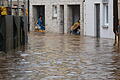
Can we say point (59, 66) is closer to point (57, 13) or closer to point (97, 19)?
point (97, 19)

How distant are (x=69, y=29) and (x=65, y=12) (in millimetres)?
1478

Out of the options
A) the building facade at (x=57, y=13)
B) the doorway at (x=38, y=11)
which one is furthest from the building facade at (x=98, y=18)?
the doorway at (x=38, y=11)

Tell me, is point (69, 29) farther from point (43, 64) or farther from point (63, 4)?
point (43, 64)

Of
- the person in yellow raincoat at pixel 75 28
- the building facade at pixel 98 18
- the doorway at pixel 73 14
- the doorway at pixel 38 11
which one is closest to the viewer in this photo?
the building facade at pixel 98 18

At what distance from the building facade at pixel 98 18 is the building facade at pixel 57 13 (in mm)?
1438

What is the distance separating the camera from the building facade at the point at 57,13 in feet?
143

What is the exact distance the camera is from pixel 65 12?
43.8 meters

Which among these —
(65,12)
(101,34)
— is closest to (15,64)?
(101,34)

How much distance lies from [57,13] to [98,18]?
7.93 metres

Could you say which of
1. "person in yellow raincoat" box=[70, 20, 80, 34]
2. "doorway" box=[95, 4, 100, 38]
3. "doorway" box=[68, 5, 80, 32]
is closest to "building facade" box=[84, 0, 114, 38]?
"doorway" box=[95, 4, 100, 38]

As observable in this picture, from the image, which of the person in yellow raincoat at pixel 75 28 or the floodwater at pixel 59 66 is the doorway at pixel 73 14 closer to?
the person in yellow raincoat at pixel 75 28

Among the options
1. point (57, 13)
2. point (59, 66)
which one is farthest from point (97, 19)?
point (59, 66)

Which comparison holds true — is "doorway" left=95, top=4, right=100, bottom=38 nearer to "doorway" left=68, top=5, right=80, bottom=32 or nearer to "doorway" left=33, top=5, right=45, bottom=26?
"doorway" left=68, top=5, right=80, bottom=32

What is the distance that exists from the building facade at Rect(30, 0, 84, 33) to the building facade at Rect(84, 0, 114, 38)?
4.72ft
